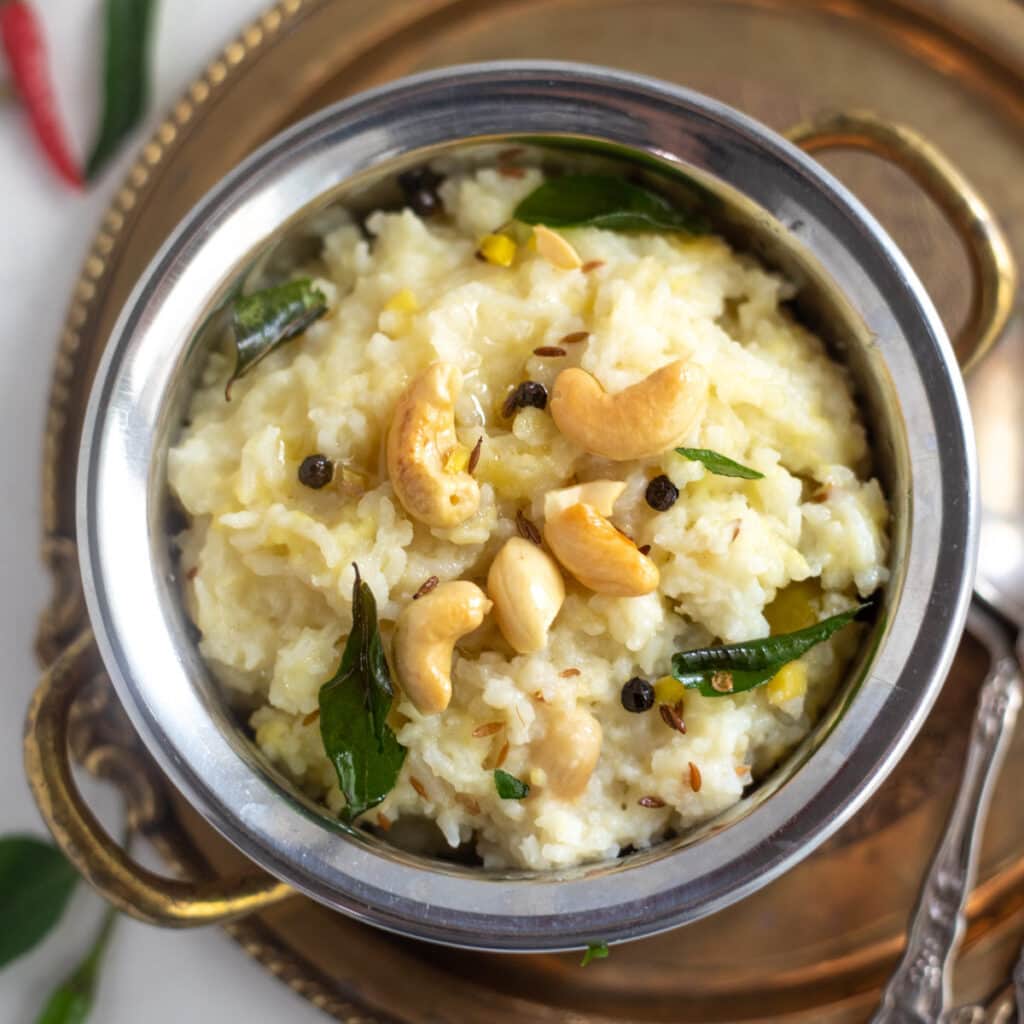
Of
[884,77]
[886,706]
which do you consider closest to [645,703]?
[886,706]

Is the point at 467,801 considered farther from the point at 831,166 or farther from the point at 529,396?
the point at 831,166

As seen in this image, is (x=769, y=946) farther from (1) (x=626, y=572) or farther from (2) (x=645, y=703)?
(1) (x=626, y=572)

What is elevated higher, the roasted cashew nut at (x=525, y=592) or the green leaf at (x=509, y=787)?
the roasted cashew nut at (x=525, y=592)

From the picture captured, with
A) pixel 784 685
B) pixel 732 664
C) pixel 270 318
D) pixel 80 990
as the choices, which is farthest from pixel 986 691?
pixel 80 990

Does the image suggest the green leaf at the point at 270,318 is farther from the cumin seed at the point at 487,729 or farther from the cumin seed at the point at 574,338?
the cumin seed at the point at 487,729

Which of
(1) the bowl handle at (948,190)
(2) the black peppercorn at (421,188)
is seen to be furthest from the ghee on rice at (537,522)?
(1) the bowl handle at (948,190)

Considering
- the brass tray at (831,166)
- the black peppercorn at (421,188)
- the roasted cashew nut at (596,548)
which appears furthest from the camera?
the brass tray at (831,166)

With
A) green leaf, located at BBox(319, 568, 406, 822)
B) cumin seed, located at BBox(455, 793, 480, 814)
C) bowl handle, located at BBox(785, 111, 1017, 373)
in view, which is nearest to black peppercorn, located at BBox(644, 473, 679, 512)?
green leaf, located at BBox(319, 568, 406, 822)
